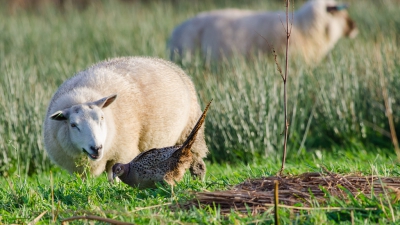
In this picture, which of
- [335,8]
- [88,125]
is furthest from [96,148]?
[335,8]

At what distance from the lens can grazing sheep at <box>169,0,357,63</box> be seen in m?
10.9

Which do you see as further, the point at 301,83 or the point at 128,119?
the point at 301,83

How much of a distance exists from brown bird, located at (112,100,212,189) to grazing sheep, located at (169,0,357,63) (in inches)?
230

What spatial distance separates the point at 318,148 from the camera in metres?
7.32

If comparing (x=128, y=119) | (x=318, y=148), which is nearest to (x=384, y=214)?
(x=128, y=119)

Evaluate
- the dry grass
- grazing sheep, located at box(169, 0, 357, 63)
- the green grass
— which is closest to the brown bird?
the green grass

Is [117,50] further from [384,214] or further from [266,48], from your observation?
[384,214]

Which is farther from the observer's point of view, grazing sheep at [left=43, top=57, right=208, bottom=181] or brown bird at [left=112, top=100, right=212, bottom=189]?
grazing sheep at [left=43, top=57, right=208, bottom=181]

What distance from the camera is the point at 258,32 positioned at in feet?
36.2

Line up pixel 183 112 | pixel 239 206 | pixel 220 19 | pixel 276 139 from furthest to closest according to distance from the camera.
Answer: pixel 220 19 < pixel 276 139 < pixel 183 112 < pixel 239 206

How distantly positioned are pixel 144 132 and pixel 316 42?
21.7ft

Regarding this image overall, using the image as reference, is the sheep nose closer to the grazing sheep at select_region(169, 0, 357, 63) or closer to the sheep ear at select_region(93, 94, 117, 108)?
the sheep ear at select_region(93, 94, 117, 108)

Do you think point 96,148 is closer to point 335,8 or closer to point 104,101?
point 104,101

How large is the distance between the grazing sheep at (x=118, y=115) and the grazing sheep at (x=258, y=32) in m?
4.30
